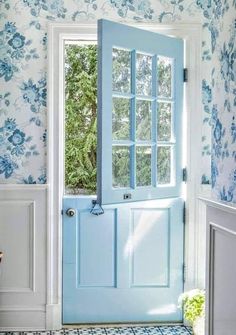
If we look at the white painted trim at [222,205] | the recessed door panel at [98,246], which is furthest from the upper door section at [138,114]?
the white painted trim at [222,205]

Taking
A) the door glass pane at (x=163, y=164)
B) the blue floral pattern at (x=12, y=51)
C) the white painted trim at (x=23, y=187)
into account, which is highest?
the blue floral pattern at (x=12, y=51)

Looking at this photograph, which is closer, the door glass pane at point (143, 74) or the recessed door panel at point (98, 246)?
the door glass pane at point (143, 74)

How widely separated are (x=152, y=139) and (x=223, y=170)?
136 centimetres

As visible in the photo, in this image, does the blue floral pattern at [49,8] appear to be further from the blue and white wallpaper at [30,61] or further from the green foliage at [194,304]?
the green foliage at [194,304]

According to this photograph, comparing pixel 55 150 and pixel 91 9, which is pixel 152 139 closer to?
pixel 55 150

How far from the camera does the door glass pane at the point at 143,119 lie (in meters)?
3.45

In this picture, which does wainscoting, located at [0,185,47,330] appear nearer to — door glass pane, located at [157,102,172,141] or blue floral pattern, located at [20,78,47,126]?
blue floral pattern, located at [20,78,47,126]

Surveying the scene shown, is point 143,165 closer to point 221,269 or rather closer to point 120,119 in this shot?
point 120,119

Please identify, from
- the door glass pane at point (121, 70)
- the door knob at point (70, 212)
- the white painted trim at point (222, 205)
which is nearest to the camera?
the white painted trim at point (222, 205)

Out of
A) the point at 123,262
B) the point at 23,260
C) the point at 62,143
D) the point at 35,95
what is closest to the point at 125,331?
the point at 123,262

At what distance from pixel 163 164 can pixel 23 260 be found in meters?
1.22

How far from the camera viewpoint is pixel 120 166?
3.31m

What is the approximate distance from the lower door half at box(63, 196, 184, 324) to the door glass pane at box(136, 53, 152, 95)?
845 millimetres

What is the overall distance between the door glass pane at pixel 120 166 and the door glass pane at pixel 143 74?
430 mm
